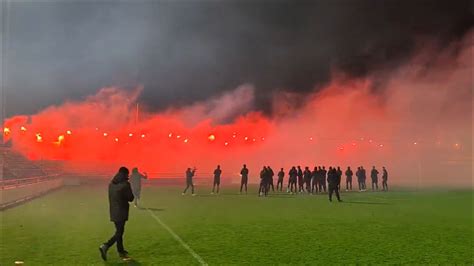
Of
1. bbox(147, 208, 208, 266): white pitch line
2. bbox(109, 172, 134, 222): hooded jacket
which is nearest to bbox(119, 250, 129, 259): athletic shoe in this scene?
bbox(109, 172, 134, 222): hooded jacket

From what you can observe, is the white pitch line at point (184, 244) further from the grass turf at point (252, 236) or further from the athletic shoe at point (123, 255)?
the athletic shoe at point (123, 255)

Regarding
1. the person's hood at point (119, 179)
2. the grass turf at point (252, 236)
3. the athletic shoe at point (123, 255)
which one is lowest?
the athletic shoe at point (123, 255)

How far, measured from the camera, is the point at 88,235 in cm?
1193

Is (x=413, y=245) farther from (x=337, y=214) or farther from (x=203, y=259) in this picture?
(x=337, y=214)

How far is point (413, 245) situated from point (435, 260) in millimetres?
1693

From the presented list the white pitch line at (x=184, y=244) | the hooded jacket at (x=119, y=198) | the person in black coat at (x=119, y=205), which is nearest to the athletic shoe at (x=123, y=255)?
the person in black coat at (x=119, y=205)

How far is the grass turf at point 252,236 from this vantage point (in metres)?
8.89

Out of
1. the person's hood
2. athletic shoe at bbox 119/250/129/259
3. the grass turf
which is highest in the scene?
the person's hood

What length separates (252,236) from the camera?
459 inches

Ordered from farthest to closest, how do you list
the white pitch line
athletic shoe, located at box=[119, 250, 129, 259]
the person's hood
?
the person's hood → athletic shoe, located at box=[119, 250, 129, 259] → the white pitch line

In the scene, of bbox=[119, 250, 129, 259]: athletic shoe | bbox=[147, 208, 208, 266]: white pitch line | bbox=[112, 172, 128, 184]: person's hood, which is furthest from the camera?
bbox=[112, 172, 128, 184]: person's hood

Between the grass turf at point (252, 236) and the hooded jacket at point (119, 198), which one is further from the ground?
the hooded jacket at point (119, 198)

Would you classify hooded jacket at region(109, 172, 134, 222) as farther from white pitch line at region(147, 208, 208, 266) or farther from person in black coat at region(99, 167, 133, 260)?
white pitch line at region(147, 208, 208, 266)

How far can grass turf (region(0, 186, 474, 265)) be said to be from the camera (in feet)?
29.2
